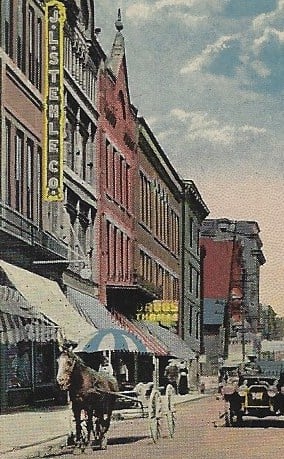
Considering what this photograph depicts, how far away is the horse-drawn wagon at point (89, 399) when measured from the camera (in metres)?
14.8

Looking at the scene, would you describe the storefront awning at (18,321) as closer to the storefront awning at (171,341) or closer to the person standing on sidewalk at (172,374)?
the storefront awning at (171,341)

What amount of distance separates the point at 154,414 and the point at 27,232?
100 inches

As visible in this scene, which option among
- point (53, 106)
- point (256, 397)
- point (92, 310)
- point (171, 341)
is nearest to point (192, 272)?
point (256, 397)

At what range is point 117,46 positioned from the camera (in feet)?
51.8

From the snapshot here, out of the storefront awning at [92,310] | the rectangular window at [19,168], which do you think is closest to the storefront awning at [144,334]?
the storefront awning at [92,310]

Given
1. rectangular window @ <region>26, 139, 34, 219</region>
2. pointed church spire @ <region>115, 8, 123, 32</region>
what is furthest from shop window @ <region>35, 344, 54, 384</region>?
pointed church spire @ <region>115, 8, 123, 32</region>

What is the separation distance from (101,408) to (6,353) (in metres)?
1.33

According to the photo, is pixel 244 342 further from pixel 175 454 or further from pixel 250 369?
pixel 175 454

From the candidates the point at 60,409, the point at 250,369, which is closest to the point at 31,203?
the point at 60,409

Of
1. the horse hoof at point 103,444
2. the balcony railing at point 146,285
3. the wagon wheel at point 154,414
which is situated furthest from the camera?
the balcony railing at point 146,285

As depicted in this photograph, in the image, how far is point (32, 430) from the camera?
15.1m

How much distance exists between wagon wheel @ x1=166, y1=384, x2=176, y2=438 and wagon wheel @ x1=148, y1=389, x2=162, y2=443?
13 cm

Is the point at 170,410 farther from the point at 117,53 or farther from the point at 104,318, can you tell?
the point at 117,53

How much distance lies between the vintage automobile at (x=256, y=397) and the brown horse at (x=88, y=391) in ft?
11.9
